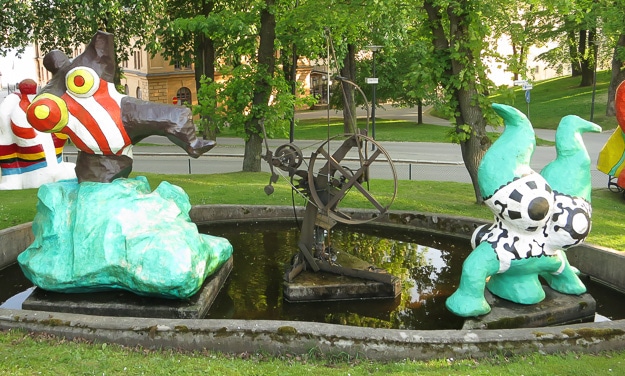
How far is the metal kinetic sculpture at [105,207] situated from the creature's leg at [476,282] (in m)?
3.05

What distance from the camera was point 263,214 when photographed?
11828 millimetres

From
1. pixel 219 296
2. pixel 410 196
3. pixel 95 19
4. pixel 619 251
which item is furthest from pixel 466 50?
pixel 95 19

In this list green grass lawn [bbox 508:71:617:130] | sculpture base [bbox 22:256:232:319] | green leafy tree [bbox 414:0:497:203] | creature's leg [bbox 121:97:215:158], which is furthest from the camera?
green grass lawn [bbox 508:71:617:130]

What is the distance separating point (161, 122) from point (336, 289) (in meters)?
3.04

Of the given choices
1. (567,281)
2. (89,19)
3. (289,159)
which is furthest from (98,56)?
(89,19)

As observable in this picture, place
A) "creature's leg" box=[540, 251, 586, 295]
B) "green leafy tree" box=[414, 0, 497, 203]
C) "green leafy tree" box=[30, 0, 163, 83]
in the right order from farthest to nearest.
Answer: "green leafy tree" box=[30, 0, 163, 83] < "green leafy tree" box=[414, 0, 497, 203] < "creature's leg" box=[540, 251, 586, 295]

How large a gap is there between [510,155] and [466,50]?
17.3 feet

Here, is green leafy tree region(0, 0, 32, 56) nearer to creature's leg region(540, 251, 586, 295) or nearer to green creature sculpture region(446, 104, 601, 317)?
green creature sculpture region(446, 104, 601, 317)

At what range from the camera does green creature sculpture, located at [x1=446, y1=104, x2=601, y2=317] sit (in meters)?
7.13

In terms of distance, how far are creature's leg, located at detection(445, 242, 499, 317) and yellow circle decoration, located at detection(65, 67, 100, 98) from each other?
195 inches

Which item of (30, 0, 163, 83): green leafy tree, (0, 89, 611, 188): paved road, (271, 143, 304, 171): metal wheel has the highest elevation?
(30, 0, 163, 83): green leafy tree

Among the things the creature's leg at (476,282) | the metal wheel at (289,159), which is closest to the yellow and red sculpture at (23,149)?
the metal wheel at (289,159)

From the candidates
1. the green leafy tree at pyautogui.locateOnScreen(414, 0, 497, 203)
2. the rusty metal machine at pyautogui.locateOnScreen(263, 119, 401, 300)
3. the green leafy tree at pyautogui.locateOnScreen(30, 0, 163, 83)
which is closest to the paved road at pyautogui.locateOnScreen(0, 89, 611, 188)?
the green leafy tree at pyautogui.locateOnScreen(30, 0, 163, 83)

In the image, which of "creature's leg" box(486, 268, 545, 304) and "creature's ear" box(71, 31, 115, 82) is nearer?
"creature's leg" box(486, 268, 545, 304)
